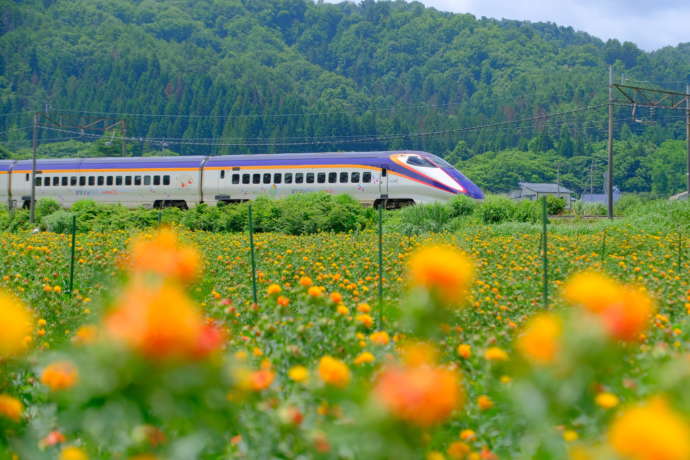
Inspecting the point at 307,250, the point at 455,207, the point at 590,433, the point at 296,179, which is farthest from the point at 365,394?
the point at 296,179

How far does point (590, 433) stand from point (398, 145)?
102 metres

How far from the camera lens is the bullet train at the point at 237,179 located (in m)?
28.6

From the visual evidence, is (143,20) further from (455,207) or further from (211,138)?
(455,207)

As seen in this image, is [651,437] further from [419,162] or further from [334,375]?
[419,162]

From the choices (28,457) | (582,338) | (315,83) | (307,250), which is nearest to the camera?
(582,338)

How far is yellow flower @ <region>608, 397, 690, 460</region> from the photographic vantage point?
48.4 inches

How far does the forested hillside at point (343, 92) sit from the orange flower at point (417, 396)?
60416mm

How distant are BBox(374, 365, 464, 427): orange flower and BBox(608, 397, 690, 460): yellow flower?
303 millimetres

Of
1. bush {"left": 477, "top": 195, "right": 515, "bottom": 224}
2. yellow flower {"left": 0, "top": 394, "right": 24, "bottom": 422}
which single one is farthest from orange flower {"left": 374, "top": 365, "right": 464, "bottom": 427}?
bush {"left": 477, "top": 195, "right": 515, "bottom": 224}

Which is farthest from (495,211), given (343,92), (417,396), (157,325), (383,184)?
(343,92)

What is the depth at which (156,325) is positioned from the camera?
1458 millimetres

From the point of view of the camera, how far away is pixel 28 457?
2.23 meters

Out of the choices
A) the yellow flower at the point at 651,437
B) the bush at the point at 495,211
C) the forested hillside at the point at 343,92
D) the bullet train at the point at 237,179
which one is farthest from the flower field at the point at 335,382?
the forested hillside at the point at 343,92

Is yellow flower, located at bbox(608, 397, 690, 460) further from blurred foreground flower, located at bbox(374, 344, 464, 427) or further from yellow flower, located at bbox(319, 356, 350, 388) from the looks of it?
yellow flower, located at bbox(319, 356, 350, 388)
